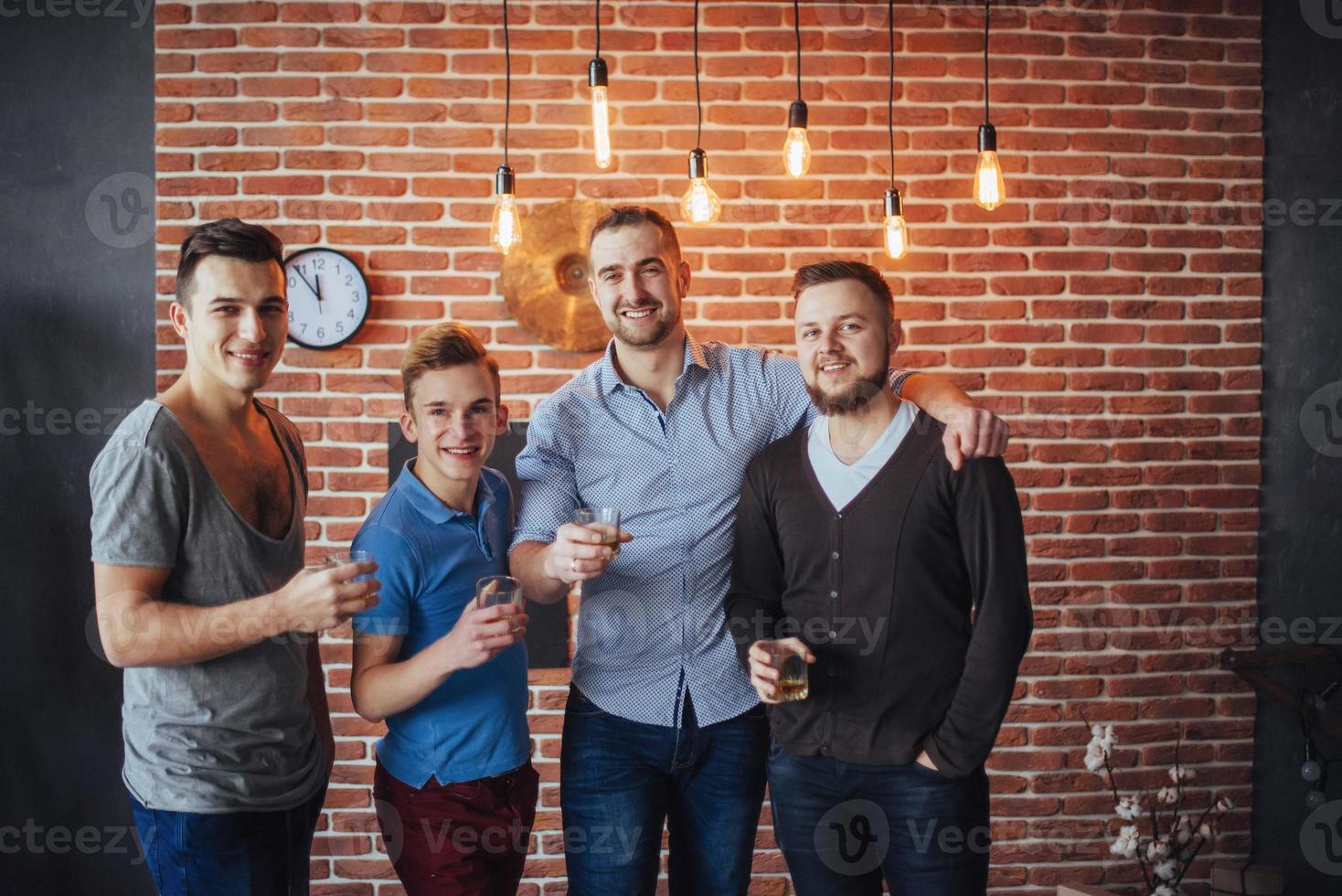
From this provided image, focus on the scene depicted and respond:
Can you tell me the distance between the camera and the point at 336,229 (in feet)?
9.37

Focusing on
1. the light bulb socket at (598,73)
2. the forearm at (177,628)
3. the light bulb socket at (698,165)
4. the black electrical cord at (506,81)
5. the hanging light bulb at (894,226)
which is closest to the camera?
the forearm at (177,628)

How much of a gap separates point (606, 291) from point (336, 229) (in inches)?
54.1

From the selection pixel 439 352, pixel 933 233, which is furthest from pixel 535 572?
pixel 933 233

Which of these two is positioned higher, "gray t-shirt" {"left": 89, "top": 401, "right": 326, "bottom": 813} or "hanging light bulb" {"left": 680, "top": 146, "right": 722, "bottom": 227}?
"hanging light bulb" {"left": 680, "top": 146, "right": 722, "bottom": 227}

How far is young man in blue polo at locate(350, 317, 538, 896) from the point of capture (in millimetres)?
1578

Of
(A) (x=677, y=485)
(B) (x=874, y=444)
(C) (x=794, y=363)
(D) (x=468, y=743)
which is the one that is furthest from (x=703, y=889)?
(C) (x=794, y=363)

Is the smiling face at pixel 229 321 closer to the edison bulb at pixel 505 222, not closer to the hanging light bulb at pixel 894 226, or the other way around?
the edison bulb at pixel 505 222

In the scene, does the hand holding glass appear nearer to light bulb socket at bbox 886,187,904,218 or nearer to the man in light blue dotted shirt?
the man in light blue dotted shirt

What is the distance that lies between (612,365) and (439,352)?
1.32ft

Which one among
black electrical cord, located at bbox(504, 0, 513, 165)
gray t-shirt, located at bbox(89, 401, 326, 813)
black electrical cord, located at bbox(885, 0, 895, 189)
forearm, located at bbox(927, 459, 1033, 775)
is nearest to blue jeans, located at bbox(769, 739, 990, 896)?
forearm, located at bbox(927, 459, 1033, 775)

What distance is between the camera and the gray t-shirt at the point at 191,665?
4.66ft

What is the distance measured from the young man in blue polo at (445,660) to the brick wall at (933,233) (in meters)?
1.21

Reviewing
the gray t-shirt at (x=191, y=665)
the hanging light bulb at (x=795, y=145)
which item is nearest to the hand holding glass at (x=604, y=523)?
the gray t-shirt at (x=191, y=665)

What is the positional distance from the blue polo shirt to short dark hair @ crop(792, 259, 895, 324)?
803 mm
